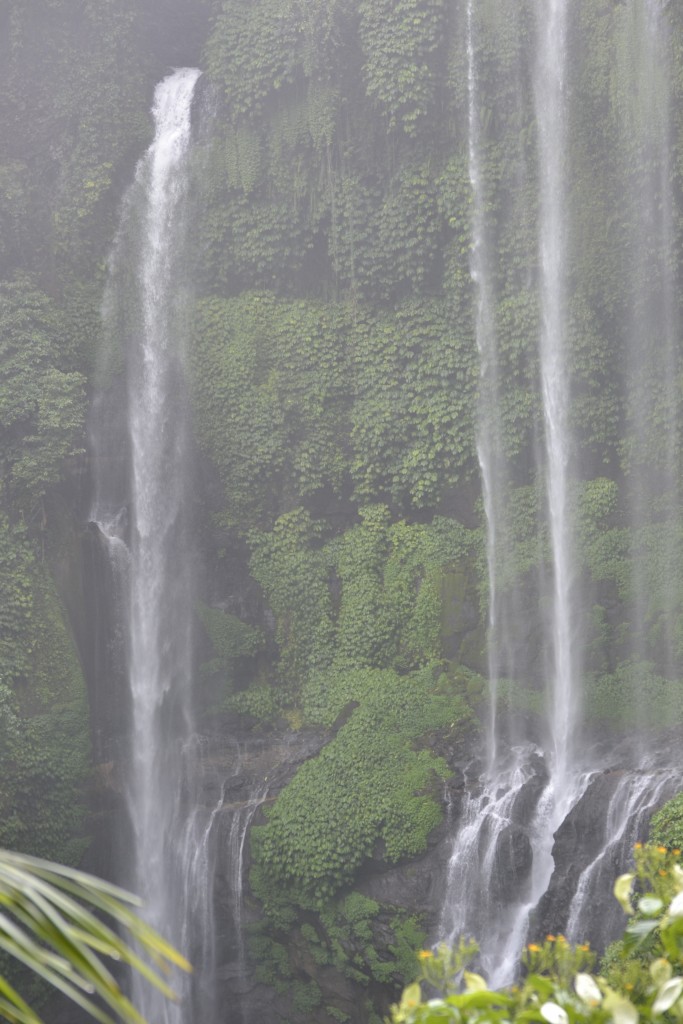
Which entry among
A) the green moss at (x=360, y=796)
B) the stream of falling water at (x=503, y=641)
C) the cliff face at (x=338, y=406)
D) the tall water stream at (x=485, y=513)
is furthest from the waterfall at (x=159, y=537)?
the stream of falling water at (x=503, y=641)

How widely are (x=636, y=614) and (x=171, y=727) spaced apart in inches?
255

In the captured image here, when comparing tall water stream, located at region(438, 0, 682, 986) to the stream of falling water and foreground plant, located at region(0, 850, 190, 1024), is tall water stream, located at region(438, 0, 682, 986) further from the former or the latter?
foreground plant, located at region(0, 850, 190, 1024)

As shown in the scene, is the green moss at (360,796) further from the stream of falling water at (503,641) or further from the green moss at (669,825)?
the green moss at (669,825)

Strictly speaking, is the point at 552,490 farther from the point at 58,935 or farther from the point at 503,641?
the point at 58,935

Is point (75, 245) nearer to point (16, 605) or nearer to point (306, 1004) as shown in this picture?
point (16, 605)

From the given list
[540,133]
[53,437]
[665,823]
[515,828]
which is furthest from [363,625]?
[540,133]

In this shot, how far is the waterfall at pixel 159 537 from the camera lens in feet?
49.4

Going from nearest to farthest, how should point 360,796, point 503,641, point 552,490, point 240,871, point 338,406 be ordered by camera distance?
point 360,796 < point 240,871 < point 503,641 < point 552,490 < point 338,406

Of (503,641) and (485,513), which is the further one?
(485,513)

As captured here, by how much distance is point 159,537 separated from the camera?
16.8 metres

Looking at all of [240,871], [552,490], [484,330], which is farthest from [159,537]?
[552,490]

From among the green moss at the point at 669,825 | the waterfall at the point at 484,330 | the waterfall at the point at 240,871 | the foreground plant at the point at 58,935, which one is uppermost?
the waterfall at the point at 484,330

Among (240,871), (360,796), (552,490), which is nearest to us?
(360,796)

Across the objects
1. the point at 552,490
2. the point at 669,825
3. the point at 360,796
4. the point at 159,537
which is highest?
the point at 552,490
